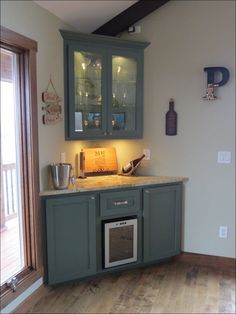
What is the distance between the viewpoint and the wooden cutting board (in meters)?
3.36

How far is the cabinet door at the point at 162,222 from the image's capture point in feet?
10.1

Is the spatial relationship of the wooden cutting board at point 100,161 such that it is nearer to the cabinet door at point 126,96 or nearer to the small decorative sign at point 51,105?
the cabinet door at point 126,96

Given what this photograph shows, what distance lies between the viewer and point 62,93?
9.62ft

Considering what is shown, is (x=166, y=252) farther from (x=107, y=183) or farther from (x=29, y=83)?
(x=29, y=83)

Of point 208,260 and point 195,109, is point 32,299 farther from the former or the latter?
point 195,109

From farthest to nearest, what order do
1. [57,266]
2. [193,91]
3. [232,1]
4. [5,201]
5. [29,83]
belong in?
1. [5,201]
2. [193,91]
3. [232,1]
4. [57,266]
5. [29,83]

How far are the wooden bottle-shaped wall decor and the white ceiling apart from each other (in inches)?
41.7

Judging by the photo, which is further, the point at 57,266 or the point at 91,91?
the point at 91,91

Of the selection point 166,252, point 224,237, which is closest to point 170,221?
point 166,252

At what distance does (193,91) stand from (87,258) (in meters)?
1.96

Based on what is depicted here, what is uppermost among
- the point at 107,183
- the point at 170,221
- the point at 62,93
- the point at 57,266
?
the point at 62,93

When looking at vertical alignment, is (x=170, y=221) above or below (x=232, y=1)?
below

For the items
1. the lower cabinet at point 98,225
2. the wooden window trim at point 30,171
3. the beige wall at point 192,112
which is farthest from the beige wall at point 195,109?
the wooden window trim at point 30,171

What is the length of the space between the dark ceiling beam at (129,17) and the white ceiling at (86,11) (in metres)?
0.05
